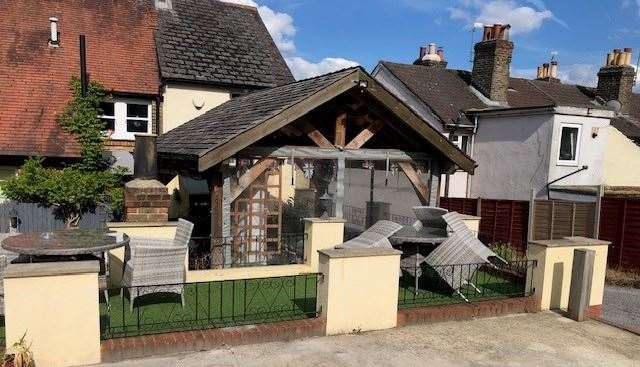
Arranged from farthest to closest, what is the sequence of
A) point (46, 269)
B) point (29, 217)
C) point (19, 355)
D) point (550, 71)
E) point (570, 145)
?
point (550, 71) → point (570, 145) → point (29, 217) → point (46, 269) → point (19, 355)

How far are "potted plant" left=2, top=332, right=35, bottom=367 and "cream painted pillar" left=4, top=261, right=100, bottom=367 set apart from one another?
0.07m

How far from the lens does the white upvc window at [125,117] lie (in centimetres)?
1525

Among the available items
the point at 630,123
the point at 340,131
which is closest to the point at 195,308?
the point at 340,131

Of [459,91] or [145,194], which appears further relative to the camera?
[459,91]

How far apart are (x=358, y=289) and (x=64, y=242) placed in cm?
420

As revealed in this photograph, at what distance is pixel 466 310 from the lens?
22.8ft

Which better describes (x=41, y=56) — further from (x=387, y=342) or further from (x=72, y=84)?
(x=387, y=342)

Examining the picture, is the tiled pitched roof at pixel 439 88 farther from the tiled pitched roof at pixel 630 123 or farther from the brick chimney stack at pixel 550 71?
the brick chimney stack at pixel 550 71

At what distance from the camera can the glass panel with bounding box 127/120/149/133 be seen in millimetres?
15570

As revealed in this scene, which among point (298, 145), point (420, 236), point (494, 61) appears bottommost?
point (420, 236)

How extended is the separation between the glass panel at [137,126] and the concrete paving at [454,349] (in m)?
12.1

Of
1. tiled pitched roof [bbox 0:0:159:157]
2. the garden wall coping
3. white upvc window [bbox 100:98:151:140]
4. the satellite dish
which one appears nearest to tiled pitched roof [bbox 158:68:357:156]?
the garden wall coping

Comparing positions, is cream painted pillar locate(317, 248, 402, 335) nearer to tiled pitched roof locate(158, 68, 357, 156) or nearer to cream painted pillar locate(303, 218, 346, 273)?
cream painted pillar locate(303, 218, 346, 273)

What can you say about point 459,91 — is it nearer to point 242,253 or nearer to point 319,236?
point 319,236
